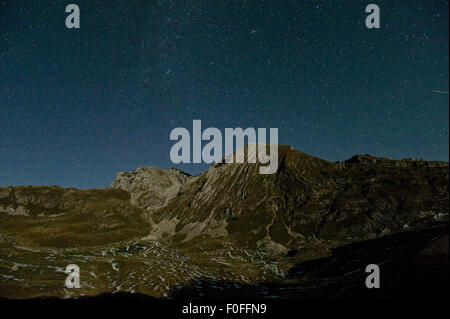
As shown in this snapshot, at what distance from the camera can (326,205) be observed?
160 m

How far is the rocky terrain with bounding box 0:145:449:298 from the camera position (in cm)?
6144

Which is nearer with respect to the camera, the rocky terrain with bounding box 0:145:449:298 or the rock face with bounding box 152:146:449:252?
the rocky terrain with bounding box 0:145:449:298

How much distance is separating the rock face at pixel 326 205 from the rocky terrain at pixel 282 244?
2.12ft

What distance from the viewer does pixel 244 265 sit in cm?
10344

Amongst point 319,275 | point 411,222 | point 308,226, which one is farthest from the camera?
point 308,226

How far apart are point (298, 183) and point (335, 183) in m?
25.5

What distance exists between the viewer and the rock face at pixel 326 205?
400 ft

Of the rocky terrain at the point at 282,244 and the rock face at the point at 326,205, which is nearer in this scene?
the rocky terrain at the point at 282,244

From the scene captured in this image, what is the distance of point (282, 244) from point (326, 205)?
41.5 metres

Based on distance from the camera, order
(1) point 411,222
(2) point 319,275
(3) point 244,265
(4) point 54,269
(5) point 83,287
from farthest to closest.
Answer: (1) point 411,222
(3) point 244,265
(4) point 54,269
(2) point 319,275
(5) point 83,287

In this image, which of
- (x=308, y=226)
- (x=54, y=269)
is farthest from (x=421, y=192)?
(x=54, y=269)

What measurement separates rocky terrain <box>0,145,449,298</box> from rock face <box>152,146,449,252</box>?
65 cm

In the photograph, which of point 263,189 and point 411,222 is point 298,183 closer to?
point 263,189

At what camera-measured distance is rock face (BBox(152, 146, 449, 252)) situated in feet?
400
